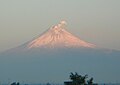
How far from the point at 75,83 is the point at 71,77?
0.76 metres

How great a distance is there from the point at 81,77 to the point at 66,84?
5.61 ft

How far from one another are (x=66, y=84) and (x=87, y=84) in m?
1.96

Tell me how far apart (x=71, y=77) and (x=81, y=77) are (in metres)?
0.92

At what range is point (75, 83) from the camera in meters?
49.4

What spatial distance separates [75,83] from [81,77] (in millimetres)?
813

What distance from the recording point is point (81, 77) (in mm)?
49719

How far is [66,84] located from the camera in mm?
50500

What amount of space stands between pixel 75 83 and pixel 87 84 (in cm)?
130

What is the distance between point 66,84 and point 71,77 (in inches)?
40.6

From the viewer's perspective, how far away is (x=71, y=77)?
49.9 metres
